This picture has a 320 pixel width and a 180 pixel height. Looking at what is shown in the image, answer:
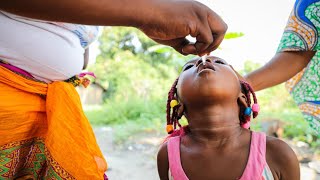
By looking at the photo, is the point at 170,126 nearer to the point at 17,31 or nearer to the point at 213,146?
the point at 213,146

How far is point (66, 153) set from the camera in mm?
1361

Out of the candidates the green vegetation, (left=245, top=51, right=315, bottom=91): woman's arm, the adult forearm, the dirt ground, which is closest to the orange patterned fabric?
the adult forearm

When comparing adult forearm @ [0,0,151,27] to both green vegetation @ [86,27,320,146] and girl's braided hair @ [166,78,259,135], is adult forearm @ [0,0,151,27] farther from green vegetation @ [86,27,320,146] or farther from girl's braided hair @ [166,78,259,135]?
green vegetation @ [86,27,320,146]

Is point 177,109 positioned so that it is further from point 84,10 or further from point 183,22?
point 84,10

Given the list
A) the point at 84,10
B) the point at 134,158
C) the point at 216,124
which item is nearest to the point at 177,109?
the point at 216,124

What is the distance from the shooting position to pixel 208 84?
4.79 feet

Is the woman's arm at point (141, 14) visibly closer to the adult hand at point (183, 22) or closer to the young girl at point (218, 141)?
the adult hand at point (183, 22)

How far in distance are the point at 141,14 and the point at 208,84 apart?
751 mm

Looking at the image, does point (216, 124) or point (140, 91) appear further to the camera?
point (140, 91)

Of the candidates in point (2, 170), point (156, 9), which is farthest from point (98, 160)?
point (156, 9)

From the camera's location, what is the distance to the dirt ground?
12.9 feet

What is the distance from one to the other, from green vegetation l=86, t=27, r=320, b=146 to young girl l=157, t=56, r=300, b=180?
3.73 meters

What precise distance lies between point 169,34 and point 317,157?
4238mm

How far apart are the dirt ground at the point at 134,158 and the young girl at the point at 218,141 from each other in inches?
92.2
